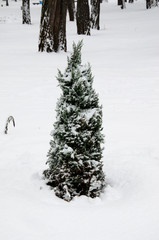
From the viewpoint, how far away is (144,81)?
853cm

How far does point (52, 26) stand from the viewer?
11766 millimetres

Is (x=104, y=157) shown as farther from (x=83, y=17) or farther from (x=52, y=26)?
(x=83, y=17)

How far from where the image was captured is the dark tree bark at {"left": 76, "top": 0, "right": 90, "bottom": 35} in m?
16.9

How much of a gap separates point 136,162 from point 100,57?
7.82m

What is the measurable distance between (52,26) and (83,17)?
19.1 feet

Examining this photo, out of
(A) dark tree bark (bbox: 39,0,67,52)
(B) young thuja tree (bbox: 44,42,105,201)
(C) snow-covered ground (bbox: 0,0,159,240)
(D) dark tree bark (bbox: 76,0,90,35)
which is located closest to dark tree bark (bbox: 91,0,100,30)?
(D) dark tree bark (bbox: 76,0,90,35)

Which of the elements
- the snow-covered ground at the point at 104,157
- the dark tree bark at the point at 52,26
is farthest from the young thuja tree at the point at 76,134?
the dark tree bark at the point at 52,26

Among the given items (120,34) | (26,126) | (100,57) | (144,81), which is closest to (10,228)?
(26,126)

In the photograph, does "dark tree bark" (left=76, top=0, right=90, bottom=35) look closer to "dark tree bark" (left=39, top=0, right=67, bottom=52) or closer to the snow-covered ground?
"dark tree bark" (left=39, top=0, right=67, bottom=52)

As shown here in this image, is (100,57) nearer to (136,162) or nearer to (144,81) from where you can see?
(144,81)

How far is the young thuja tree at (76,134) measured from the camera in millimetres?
3326

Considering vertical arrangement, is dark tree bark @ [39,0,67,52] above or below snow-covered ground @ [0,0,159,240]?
above

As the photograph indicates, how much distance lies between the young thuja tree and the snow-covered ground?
0.60ft

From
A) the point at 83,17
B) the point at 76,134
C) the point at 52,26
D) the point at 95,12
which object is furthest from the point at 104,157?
the point at 95,12
